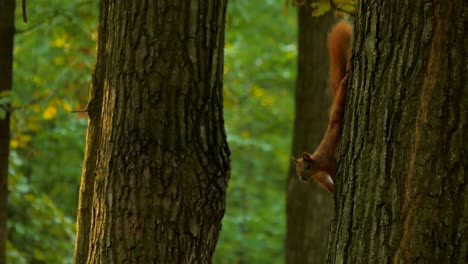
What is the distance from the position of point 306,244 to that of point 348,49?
385 cm

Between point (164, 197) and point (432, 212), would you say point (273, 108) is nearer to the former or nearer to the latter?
point (164, 197)

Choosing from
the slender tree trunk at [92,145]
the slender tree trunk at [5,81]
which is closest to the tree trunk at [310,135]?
the slender tree trunk at [5,81]

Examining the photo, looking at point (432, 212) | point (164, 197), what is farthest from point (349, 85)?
point (164, 197)

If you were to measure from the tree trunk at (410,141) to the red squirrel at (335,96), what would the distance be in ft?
2.27

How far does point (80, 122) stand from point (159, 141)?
761cm

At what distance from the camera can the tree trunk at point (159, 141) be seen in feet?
12.4

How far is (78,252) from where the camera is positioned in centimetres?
435

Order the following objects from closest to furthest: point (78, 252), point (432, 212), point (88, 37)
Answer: point (432, 212) < point (78, 252) < point (88, 37)

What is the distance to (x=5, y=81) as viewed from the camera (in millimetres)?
5457

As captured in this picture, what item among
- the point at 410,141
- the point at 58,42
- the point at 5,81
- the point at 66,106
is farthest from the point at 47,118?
the point at 410,141

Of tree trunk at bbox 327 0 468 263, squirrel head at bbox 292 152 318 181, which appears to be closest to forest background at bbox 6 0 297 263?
squirrel head at bbox 292 152 318 181

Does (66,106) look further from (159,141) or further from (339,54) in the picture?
(339,54)

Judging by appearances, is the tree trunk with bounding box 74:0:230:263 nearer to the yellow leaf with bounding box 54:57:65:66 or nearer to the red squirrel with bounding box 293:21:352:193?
the red squirrel with bounding box 293:21:352:193

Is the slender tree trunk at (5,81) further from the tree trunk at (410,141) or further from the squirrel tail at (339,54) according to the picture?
the tree trunk at (410,141)
